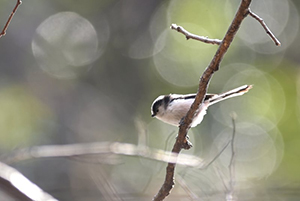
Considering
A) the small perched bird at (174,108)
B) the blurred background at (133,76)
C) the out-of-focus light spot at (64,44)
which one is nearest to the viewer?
the small perched bird at (174,108)

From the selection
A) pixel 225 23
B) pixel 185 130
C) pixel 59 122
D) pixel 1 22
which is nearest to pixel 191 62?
pixel 225 23

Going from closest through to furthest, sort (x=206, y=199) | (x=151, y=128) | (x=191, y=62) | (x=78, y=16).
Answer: (x=206, y=199)
(x=151, y=128)
(x=191, y=62)
(x=78, y=16)

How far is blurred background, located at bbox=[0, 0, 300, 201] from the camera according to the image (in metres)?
5.97

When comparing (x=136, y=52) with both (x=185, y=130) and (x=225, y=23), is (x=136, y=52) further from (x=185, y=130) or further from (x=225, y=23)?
(x=185, y=130)

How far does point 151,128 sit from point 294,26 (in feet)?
8.44

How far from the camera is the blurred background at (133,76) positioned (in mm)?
5969

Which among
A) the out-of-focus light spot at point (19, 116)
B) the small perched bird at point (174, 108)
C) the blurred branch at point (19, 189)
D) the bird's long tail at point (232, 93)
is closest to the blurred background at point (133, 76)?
the out-of-focus light spot at point (19, 116)

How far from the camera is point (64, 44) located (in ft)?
24.9

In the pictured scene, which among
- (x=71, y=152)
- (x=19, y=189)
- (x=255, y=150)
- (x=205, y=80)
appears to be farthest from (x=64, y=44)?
(x=19, y=189)

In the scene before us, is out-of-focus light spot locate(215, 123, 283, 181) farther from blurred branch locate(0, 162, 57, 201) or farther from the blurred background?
blurred branch locate(0, 162, 57, 201)

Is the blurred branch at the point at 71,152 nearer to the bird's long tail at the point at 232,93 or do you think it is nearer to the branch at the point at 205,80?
the branch at the point at 205,80

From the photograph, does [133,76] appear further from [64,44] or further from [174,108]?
[174,108]

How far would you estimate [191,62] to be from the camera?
22.2 ft

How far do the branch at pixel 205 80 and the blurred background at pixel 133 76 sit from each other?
367 centimetres
